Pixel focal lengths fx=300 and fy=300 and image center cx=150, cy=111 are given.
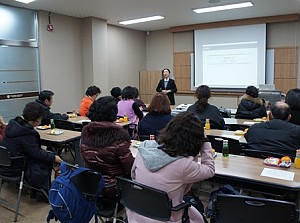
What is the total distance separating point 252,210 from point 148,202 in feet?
1.97

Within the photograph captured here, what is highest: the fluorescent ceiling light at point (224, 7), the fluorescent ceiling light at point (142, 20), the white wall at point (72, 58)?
the fluorescent ceiling light at point (224, 7)

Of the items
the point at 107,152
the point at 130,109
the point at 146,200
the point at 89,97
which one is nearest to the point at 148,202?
the point at 146,200

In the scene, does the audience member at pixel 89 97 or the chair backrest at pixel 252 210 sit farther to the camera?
the audience member at pixel 89 97

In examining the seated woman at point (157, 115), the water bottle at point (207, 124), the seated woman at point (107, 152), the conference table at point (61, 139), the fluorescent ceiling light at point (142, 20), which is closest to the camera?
the seated woman at point (107, 152)

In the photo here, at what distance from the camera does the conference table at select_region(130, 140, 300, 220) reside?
207 cm

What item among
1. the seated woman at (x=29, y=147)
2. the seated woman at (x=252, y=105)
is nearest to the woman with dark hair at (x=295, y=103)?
the seated woman at (x=252, y=105)

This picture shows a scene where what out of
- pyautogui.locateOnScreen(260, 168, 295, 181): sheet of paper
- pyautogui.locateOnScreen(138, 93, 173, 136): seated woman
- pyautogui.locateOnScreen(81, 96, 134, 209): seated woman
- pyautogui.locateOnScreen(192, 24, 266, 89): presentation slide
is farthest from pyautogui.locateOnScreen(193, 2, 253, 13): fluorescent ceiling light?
pyautogui.locateOnScreen(81, 96, 134, 209): seated woman

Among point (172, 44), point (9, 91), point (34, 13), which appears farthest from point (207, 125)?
point (172, 44)

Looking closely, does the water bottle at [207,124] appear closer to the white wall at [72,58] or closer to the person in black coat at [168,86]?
the person in black coat at [168,86]

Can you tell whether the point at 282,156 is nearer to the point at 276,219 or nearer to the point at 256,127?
the point at 256,127

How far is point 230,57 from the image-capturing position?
27.9ft

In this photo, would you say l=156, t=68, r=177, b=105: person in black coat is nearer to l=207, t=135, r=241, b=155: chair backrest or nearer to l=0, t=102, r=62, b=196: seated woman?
l=207, t=135, r=241, b=155: chair backrest

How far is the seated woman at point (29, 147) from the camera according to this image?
3.05m

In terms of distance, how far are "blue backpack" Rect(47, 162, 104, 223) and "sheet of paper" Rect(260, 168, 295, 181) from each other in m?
1.21
